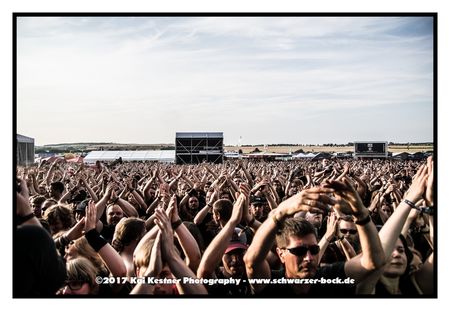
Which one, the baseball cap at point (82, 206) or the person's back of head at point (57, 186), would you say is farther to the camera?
the person's back of head at point (57, 186)

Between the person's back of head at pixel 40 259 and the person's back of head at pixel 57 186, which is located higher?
the person's back of head at pixel 57 186

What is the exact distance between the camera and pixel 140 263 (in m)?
4.21

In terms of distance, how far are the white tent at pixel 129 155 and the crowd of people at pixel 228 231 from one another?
125 mm

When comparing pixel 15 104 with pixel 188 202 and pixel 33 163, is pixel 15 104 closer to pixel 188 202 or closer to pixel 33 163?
pixel 33 163

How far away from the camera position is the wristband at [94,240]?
4555 millimetres

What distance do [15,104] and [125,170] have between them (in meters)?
1.51

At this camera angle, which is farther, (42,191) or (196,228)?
(42,191)

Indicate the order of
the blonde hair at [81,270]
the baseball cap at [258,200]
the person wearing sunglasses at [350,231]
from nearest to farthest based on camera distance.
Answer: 1. the blonde hair at [81,270]
2. the person wearing sunglasses at [350,231]
3. the baseball cap at [258,200]

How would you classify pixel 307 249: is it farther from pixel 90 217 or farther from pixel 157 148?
pixel 157 148

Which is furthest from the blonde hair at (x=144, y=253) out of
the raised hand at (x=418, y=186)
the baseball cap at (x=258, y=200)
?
the raised hand at (x=418, y=186)

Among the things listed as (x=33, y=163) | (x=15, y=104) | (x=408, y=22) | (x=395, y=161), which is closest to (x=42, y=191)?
(x=33, y=163)

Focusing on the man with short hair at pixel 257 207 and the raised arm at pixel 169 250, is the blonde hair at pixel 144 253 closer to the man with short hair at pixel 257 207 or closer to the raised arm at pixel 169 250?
the raised arm at pixel 169 250

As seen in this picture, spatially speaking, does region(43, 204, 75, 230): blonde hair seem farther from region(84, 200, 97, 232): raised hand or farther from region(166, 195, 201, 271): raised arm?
region(166, 195, 201, 271): raised arm

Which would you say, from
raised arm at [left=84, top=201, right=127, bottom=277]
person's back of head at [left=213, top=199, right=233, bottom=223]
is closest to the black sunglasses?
person's back of head at [left=213, top=199, right=233, bottom=223]
